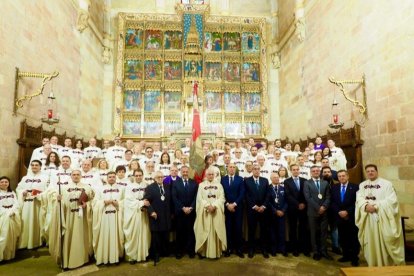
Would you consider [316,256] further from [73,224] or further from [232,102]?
[232,102]

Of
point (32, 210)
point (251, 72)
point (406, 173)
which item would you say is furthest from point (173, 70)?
point (406, 173)

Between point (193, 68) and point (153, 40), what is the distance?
2458 millimetres

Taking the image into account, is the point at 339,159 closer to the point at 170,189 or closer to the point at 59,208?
the point at 170,189

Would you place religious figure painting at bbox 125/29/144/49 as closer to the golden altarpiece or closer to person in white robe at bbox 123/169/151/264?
the golden altarpiece

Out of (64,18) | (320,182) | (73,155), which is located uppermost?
(64,18)

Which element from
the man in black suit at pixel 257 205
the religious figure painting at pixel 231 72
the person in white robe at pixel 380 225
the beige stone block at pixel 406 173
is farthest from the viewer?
the religious figure painting at pixel 231 72

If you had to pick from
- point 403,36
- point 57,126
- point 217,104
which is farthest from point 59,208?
point 217,104

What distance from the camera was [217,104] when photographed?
14.5m

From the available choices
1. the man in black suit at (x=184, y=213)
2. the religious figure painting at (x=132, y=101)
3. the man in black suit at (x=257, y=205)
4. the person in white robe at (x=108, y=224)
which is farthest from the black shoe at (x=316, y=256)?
the religious figure painting at (x=132, y=101)

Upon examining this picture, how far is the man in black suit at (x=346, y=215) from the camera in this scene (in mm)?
5125

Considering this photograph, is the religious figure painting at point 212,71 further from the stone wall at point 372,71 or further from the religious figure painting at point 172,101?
the stone wall at point 372,71

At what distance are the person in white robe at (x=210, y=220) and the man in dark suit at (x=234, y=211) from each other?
152 millimetres

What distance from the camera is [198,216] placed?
5.60 m

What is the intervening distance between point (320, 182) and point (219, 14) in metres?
12.4
